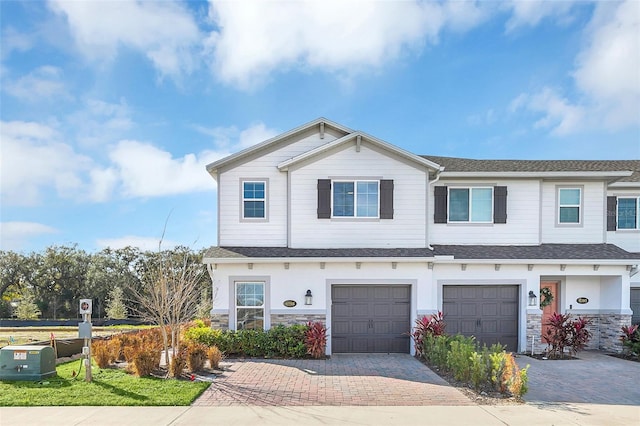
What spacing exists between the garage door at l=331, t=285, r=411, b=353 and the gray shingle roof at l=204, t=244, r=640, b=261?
3.80 ft

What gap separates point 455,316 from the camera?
12.8 meters

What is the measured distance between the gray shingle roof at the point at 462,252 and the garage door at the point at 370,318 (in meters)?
1.16

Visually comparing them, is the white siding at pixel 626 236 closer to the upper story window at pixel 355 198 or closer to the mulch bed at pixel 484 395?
the upper story window at pixel 355 198

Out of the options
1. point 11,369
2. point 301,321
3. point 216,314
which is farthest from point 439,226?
point 11,369

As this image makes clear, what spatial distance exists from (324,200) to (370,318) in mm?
4087

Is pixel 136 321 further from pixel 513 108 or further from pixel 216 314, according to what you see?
pixel 513 108

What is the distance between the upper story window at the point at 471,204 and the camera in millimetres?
13398

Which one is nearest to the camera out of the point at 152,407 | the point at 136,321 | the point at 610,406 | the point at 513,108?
the point at 152,407

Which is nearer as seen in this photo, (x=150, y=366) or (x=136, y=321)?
(x=150, y=366)

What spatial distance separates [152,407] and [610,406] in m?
8.81

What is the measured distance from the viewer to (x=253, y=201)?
12.8 m

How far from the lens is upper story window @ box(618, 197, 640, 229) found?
14.3 meters

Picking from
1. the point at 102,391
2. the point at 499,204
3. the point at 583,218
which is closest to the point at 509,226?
the point at 499,204

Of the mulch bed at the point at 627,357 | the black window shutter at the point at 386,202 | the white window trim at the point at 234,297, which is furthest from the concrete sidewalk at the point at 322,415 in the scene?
the black window shutter at the point at 386,202
